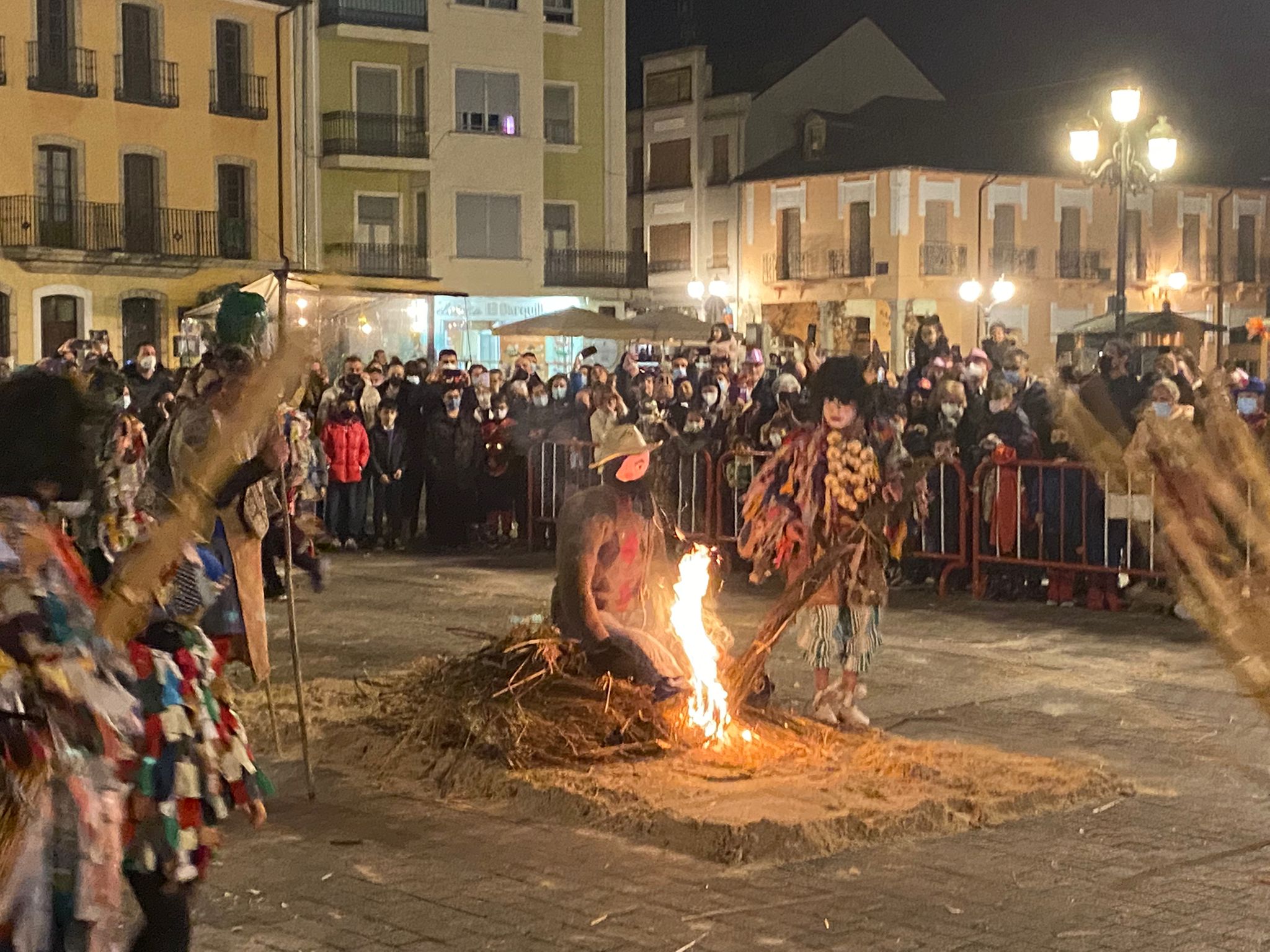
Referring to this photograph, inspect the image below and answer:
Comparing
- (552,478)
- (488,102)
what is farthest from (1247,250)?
(552,478)

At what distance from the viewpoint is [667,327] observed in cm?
2878

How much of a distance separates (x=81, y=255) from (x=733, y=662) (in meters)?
31.0

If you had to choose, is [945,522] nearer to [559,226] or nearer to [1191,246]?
[559,226]

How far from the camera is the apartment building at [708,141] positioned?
5578 cm

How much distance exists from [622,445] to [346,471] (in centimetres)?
977

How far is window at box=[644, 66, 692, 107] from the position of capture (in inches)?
2237

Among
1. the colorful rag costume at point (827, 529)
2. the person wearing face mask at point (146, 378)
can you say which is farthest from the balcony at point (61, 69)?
the colorful rag costume at point (827, 529)

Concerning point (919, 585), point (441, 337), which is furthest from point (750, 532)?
point (441, 337)

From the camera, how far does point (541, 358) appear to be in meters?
38.6

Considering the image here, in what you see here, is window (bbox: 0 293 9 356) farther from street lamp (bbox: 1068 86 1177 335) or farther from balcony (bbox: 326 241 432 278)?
street lamp (bbox: 1068 86 1177 335)

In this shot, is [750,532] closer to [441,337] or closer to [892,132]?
[441,337]

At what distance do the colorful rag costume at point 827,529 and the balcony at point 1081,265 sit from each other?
45.4 m

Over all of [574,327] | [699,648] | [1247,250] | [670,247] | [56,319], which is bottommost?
[699,648]

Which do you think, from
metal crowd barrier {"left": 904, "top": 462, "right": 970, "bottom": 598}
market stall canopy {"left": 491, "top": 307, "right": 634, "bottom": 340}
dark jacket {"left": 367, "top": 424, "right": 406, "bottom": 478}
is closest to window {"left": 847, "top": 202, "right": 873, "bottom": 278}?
market stall canopy {"left": 491, "top": 307, "right": 634, "bottom": 340}
